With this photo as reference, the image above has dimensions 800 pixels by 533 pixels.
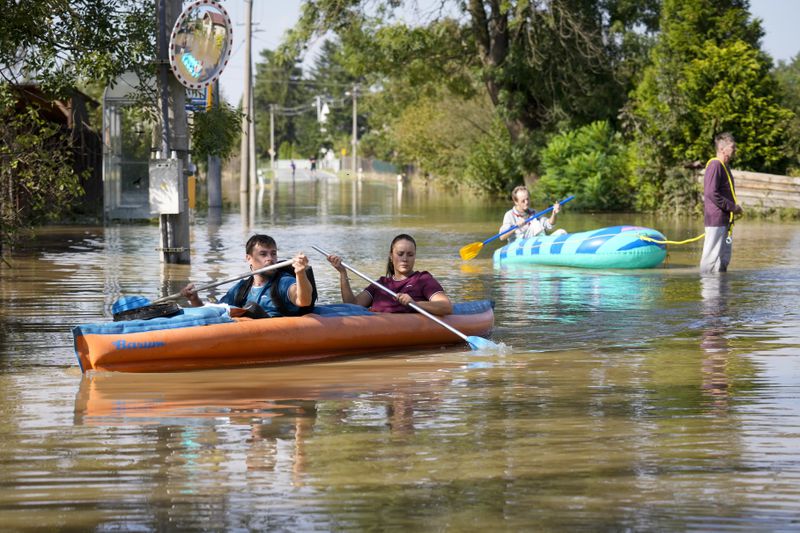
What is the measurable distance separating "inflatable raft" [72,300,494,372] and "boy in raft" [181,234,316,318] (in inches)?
6.5

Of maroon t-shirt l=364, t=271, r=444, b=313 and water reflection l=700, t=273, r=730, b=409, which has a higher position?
maroon t-shirt l=364, t=271, r=444, b=313

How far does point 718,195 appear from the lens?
50.0 ft

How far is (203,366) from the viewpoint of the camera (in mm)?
9016

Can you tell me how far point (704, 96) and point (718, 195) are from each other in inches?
582

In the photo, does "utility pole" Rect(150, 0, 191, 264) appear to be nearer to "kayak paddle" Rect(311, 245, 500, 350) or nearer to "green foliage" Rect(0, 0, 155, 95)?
"green foliage" Rect(0, 0, 155, 95)

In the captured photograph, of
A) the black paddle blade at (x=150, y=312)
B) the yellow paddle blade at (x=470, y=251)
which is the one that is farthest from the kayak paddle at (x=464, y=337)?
the yellow paddle blade at (x=470, y=251)

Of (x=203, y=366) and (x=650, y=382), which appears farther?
(x=203, y=366)

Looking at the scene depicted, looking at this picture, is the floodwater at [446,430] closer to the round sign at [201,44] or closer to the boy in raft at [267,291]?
the boy in raft at [267,291]

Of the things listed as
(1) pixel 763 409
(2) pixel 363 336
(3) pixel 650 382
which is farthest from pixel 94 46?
(1) pixel 763 409

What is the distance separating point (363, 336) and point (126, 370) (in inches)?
73.4

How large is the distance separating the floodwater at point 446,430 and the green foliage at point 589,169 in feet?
66.9

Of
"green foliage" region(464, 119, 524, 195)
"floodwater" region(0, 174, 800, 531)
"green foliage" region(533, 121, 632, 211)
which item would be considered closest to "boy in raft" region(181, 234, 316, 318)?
"floodwater" region(0, 174, 800, 531)

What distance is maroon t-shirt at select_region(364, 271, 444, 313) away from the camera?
1021 cm

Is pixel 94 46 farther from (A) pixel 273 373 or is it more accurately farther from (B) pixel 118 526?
(B) pixel 118 526
